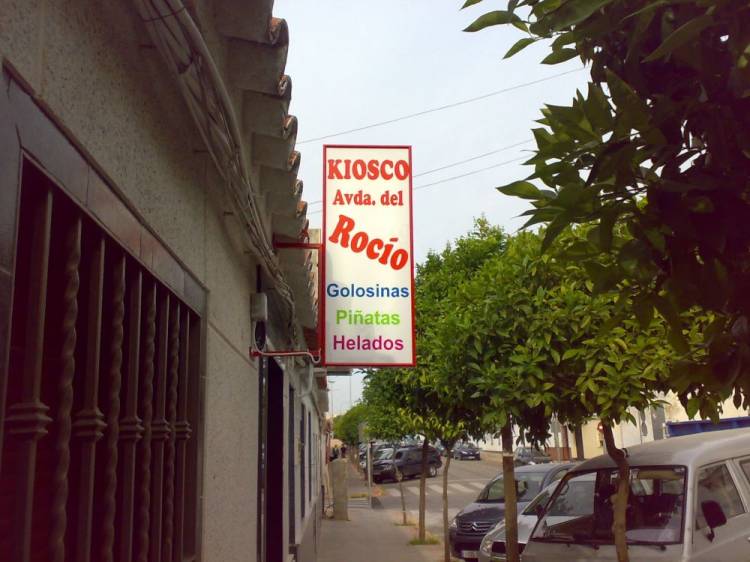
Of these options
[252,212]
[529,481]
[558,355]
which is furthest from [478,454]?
[252,212]

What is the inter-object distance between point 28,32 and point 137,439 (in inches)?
54.3

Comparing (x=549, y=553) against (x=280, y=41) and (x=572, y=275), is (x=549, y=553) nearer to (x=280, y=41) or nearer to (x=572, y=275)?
(x=572, y=275)

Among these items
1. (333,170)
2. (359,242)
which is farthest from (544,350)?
→ (333,170)

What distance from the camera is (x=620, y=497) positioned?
255 inches

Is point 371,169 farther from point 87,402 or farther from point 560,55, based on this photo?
point 87,402

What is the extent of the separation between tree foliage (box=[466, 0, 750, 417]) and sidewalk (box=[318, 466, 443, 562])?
12.5m

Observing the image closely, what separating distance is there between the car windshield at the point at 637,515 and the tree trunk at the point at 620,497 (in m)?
0.13

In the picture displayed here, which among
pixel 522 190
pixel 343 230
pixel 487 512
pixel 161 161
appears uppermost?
pixel 343 230

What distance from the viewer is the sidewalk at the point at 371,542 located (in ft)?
47.1

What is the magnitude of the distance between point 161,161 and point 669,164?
70.8 inches

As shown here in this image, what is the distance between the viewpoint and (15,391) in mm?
2004

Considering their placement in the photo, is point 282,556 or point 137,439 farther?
point 282,556

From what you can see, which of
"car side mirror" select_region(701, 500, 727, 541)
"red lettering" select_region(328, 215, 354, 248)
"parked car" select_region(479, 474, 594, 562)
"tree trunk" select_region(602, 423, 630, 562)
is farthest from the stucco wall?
"parked car" select_region(479, 474, 594, 562)

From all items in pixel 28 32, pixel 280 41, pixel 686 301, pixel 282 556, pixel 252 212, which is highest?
pixel 280 41
